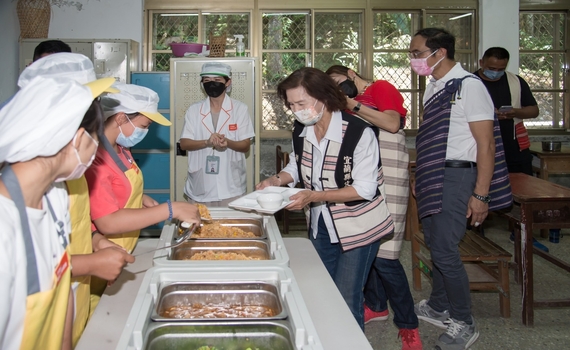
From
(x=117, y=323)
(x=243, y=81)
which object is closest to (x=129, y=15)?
(x=243, y=81)

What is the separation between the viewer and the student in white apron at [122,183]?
6.28 ft

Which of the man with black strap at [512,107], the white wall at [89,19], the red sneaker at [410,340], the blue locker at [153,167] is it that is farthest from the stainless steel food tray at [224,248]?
the white wall at [89,19]

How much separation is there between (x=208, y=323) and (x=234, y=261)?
0.47m

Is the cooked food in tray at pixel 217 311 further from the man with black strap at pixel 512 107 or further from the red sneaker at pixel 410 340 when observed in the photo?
the man with black strap at pixel 512 107

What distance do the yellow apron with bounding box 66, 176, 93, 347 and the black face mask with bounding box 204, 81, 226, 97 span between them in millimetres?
2440

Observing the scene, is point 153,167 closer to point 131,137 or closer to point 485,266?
point 131,137

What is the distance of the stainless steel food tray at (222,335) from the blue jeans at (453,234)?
5.98 feet

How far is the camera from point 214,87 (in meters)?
4.04

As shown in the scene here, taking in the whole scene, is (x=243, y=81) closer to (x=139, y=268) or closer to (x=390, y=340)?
(x=390, y=340)

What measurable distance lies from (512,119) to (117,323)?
4.58 meters

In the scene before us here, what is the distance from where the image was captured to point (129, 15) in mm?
6359

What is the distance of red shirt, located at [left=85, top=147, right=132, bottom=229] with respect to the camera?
1900 millimetres

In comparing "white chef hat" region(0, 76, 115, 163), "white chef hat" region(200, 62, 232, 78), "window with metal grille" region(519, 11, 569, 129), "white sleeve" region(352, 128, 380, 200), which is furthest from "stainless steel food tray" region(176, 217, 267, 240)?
"window with metal grille" region(519, 11, 569, 129)

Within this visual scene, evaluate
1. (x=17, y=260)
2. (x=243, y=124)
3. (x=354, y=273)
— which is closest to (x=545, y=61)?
(x=243, y=124)
